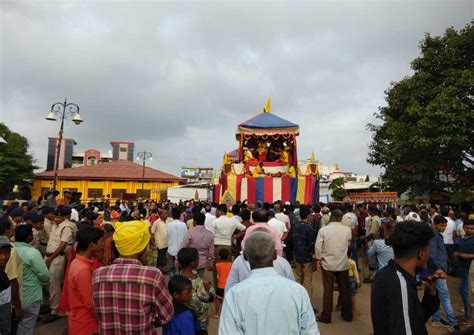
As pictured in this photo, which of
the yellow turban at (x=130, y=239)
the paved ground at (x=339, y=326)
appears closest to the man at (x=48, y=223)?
the paved ground at (x=339, y=326)

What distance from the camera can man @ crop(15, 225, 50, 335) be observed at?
12.3ft

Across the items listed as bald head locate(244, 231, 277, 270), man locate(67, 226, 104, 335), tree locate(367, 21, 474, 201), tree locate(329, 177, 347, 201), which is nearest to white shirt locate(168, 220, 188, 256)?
man locate(67, 226, 104, 335)

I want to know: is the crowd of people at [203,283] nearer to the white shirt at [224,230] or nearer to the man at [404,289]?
the man at [404,289]

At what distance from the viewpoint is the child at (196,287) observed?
3.18 meters

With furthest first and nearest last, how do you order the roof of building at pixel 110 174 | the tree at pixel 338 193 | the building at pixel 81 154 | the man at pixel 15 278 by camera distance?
the building at pixel 81 154, the roof of building at pixel 110 174, the tree at pixel 338 193, the man at pixel 15 278

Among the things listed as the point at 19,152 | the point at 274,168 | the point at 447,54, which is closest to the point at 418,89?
the point at 447,54

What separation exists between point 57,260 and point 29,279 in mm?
1609

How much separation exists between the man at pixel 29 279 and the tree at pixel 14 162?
103 feet

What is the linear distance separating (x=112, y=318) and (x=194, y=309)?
2.73 ft

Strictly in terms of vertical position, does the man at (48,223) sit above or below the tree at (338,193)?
below

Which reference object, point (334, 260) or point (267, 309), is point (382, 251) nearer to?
point (334, 260)

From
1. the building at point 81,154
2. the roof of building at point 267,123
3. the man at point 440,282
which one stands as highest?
the building at point 81,154

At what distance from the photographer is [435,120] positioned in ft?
46.4

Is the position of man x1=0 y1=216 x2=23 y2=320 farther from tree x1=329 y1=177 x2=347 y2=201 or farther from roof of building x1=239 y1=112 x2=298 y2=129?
tree x1=329 y1=177 x2=347 y2=201
